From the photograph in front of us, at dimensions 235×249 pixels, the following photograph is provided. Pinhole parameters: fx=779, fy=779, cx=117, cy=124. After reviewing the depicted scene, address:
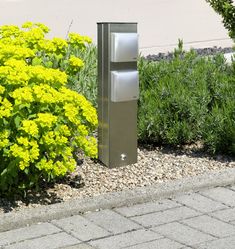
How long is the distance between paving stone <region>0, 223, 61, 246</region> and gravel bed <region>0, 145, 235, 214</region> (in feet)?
1.01

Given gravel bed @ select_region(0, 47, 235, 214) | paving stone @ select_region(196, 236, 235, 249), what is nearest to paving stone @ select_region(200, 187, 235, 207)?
gravel bed @ select_region(0, 47, 235, 214)

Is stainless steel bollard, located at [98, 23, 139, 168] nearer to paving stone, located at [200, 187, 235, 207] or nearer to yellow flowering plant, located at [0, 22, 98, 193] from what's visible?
yellow flowering plant, located at [0, 22, 98, 193]

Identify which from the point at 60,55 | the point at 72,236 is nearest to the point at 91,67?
the point at 60,55

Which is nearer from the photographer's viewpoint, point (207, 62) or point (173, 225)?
point (173, 225)

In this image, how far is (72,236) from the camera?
5270mm

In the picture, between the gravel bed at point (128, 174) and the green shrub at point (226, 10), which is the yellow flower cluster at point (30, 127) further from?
the green shrub at point (226, 10)

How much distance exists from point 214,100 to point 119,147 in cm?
143

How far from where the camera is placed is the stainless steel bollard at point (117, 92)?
643 centimetres

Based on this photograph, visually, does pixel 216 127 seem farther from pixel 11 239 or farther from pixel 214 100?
pixel 11 239

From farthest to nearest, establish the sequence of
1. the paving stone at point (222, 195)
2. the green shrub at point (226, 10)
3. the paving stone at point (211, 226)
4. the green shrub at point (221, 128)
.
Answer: the green shrub at point (226, 10) < the green shrub at point (221, 128) < the paving stone at point (222, 195) < the paving stone at point (211, 226)

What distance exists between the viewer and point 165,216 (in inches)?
224

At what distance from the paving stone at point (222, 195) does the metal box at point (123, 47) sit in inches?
50.2

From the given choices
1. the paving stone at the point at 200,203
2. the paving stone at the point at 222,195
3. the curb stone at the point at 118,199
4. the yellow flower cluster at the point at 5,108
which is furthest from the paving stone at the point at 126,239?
the yellow flower cluster at the point at 5,108

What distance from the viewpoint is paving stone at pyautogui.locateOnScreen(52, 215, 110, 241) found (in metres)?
5.29
